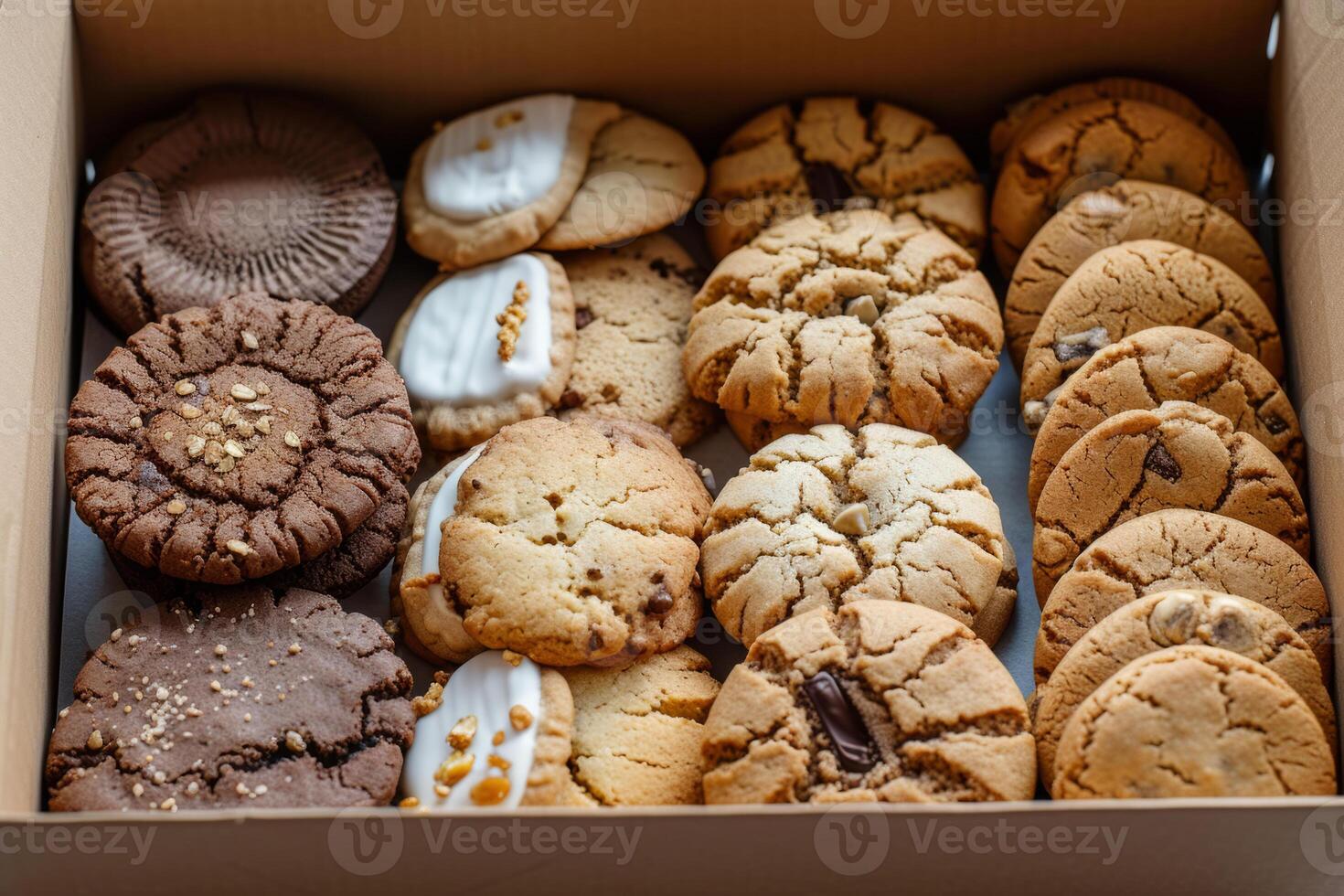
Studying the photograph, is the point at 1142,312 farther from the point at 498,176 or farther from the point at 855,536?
the point at 498,176

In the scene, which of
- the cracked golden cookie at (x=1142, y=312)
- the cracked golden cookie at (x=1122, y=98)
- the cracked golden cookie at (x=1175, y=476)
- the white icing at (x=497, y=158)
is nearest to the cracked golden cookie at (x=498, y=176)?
the white icing at (x=497, y=158)

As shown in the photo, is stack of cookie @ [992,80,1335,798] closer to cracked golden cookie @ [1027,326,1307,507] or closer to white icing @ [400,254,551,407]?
cracked golden cookie @ [1027,326,1307,507]

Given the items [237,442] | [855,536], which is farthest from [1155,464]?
[237,442]

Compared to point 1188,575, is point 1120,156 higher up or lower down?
higher up

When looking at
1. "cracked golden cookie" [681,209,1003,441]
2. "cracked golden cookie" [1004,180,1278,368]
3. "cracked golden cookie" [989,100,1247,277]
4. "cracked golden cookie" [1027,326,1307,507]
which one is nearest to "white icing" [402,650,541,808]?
"cracked golden cookie" [681,209,1003,441]

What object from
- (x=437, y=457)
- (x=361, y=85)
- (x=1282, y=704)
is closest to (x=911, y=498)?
(x=1282, y=704)

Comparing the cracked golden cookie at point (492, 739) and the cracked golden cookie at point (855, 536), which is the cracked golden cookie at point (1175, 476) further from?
the cracked golden cookie at point (492, 739)
